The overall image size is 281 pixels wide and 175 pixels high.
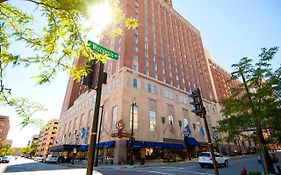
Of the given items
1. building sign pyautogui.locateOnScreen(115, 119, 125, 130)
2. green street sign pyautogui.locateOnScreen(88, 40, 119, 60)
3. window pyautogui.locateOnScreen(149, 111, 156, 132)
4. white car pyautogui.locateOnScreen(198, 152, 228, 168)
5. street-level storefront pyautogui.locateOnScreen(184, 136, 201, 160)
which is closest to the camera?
green street sign pyautogui.locateOnScreen(88, 40, 119, 60)

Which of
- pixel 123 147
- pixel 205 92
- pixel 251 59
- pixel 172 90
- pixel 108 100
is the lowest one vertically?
pixel 123 147

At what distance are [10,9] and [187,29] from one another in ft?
239

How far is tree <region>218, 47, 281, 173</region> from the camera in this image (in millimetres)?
10391

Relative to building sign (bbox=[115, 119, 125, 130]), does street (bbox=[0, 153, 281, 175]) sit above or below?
below

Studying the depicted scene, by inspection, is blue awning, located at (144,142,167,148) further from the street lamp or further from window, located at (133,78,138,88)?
the street lamp

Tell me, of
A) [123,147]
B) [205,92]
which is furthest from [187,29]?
[123,147]

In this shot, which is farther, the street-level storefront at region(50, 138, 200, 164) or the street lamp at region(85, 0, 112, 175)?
the street-level storefront at region(50, 138, 200, 164)

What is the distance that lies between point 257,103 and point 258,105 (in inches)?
5.3

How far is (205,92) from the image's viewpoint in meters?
59.3

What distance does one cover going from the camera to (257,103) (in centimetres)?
1077

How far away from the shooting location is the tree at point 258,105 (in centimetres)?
1039

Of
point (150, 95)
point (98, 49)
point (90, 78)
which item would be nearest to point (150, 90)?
point (150, 95)

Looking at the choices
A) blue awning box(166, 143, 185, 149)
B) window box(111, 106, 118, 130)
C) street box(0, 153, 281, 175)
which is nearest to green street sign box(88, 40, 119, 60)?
street box(0, 153, 281, 175)

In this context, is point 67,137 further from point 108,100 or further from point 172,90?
point 172,90
